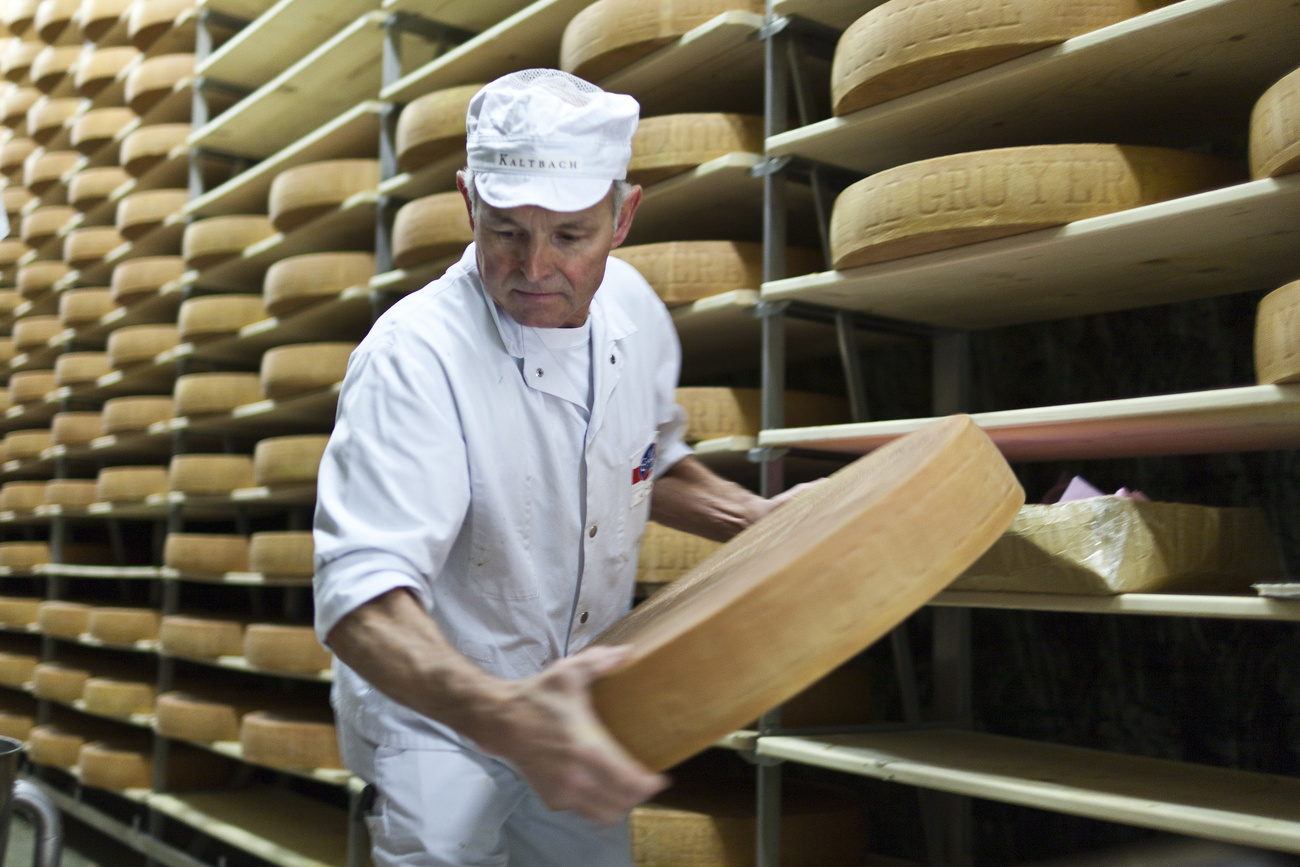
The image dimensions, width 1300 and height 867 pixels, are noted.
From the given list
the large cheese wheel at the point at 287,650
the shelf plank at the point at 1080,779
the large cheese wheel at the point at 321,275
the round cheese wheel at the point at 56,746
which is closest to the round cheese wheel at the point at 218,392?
the large cheese wheel at the point at 321,275

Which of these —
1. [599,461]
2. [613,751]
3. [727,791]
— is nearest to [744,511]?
[599,461]

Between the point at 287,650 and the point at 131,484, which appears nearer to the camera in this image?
the point at 287,650

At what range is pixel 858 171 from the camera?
224 centimetres

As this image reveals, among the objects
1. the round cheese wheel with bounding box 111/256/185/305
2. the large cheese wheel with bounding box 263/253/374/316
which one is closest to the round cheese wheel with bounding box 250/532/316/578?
the large cheese wheel with bounding box 263/253/374/316

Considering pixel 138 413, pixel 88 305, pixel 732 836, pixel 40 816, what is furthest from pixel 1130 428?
pixel 88 305

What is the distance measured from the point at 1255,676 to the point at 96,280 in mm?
5016

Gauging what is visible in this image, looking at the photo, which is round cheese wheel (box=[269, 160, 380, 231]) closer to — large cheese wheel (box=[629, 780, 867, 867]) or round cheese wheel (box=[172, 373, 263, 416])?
round cheese wheel (box=[172, 373, 263, 416])

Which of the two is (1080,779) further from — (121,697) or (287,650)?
(121,697)

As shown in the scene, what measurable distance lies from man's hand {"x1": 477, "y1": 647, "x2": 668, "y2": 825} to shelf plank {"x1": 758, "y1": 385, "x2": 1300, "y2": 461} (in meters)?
0.92

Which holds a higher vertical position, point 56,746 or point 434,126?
point 434,126

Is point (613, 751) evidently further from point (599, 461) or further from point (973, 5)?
point (973, 5)

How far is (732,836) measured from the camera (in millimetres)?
2096

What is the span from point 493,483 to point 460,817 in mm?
386

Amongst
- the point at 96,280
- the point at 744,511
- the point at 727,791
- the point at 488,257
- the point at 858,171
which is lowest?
the point at 727,791
